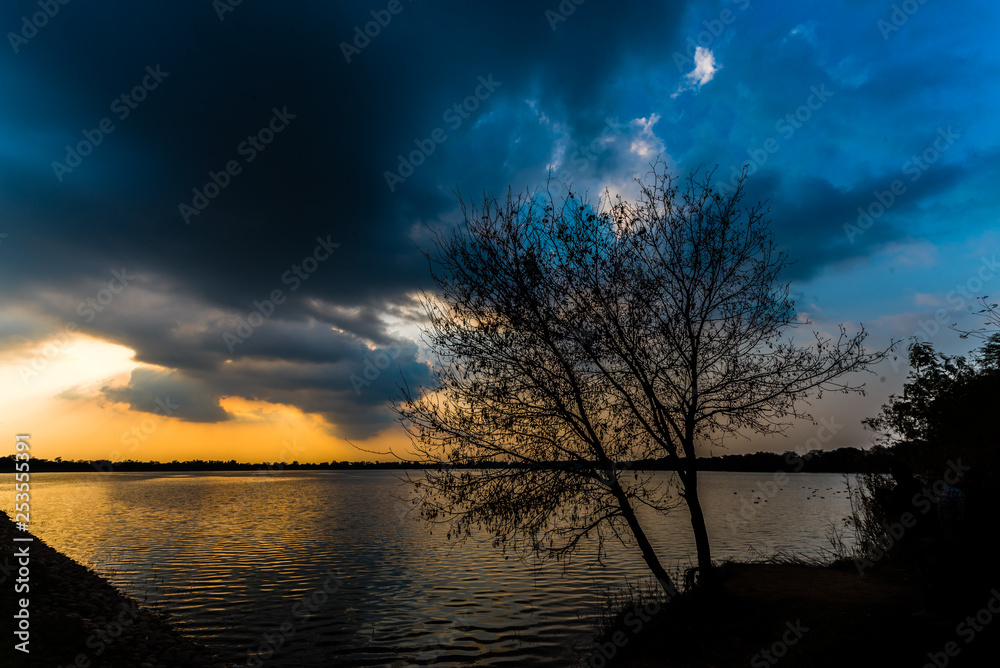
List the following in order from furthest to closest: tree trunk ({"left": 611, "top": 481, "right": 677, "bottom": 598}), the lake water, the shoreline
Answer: the lake water < tree trunk ({"left": 611, "top": 481, "right": 677, "bottom": 598}) < the shoreline

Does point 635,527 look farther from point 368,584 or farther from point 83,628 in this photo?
point 368,584

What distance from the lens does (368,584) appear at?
24750mm

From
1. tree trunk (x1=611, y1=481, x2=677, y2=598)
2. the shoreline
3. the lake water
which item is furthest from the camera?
the lake water

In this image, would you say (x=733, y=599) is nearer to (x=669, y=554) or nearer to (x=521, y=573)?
(x=521, y=573)

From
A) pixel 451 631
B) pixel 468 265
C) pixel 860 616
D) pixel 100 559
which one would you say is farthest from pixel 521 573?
pixel 100 559

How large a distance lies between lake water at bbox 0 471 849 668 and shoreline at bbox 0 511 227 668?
139 cm

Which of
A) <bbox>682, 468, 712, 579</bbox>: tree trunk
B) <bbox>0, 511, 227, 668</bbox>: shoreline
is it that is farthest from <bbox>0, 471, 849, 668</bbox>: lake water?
<bbox>0, 511, 227, 668</bbox>: shoreline

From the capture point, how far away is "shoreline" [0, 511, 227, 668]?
11609 mm

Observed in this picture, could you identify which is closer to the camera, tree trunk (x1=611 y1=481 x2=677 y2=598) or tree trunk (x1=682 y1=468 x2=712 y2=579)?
tree trunk (x1=611 y1=481 x2=677 y2=598)

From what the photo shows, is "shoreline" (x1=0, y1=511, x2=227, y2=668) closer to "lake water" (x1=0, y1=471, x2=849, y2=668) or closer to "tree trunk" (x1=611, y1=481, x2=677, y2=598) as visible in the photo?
"lake water" (x1=0, y1=471, x2=849, y2=668)

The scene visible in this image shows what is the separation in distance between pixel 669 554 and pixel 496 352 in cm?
2376

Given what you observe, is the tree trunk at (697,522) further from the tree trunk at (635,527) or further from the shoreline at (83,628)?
the shoreline at (83,628)

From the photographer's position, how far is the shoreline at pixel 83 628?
11609 mm

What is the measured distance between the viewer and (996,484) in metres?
16.6
